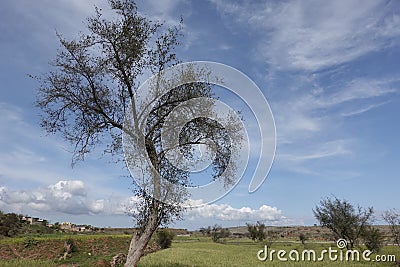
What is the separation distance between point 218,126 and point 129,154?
4.37m

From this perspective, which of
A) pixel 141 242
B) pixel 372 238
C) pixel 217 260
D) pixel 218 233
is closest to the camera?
pixel 141 242

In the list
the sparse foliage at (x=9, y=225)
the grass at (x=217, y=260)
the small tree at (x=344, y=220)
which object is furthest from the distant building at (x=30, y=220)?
the small tree at (x=344, y=220)

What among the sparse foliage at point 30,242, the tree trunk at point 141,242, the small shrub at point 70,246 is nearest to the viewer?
the tree trunk at point 141,242

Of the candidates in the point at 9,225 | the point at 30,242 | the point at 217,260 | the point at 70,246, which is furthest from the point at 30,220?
the point at 217,260

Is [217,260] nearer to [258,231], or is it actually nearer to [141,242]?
[141,242]

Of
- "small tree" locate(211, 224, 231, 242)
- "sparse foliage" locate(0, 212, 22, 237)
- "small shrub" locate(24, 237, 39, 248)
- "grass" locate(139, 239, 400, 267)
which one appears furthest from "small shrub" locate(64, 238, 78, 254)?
"small tree" locate(211, 224, 231, 242)

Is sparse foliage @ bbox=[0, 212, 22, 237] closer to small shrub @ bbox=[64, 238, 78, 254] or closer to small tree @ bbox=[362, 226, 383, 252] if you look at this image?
small shrub @ bbox=[64, 238, 78, 254]

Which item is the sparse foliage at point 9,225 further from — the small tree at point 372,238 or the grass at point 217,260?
the small tree at point 372,238

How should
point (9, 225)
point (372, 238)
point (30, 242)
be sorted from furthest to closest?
point (9, 225) → point (30, 242) → point (372, 238)

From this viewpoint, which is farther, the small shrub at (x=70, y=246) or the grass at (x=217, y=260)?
the small shrub at (x=70, y=246)

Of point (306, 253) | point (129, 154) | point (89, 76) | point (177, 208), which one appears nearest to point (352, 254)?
point (306, 253)

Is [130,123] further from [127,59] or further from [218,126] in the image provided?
[218,126]

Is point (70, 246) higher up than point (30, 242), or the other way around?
point (70, 246)

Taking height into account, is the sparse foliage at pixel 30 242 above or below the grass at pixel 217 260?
below
